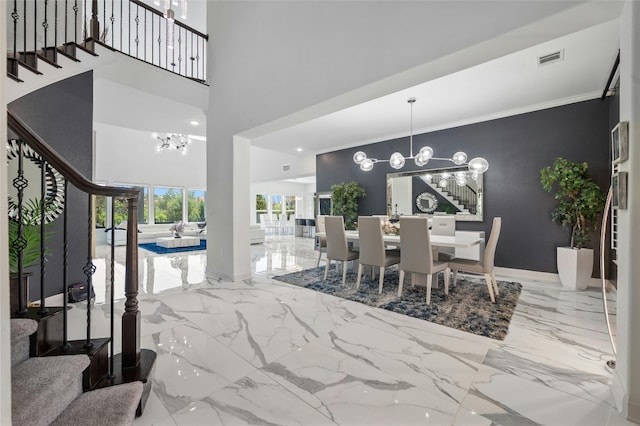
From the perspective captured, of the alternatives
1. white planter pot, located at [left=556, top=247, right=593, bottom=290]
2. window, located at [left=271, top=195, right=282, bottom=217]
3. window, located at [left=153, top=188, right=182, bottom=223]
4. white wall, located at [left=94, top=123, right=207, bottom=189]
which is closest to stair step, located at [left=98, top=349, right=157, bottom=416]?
white planter pot, located at [left=556, top=247, right=593, bottom=290]

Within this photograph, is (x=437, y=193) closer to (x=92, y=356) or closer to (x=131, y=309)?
(x=131, y=309)

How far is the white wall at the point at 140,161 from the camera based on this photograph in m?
9.27

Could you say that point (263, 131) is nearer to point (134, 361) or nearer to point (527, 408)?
point (134, 361)

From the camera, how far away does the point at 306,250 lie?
779 centimetres

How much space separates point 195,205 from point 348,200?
7656 millimetres

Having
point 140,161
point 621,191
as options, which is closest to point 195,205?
point 140,161

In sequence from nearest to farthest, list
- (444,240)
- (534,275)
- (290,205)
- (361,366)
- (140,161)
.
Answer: (361,366) < (444,240) < (534,275) < (140,161) < (290,205)

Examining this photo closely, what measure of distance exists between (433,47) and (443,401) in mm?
2549

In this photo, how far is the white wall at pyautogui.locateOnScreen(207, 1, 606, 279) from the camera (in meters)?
2.04

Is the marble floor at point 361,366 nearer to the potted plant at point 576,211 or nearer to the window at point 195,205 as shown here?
the potted plant at point 576,211

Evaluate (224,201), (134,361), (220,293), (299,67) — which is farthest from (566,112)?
(134,361)

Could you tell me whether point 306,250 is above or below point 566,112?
below

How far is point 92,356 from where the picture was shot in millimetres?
1513

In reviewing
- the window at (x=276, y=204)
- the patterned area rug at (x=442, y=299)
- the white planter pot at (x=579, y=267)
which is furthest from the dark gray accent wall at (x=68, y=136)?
the window at (x=276, y=204)
